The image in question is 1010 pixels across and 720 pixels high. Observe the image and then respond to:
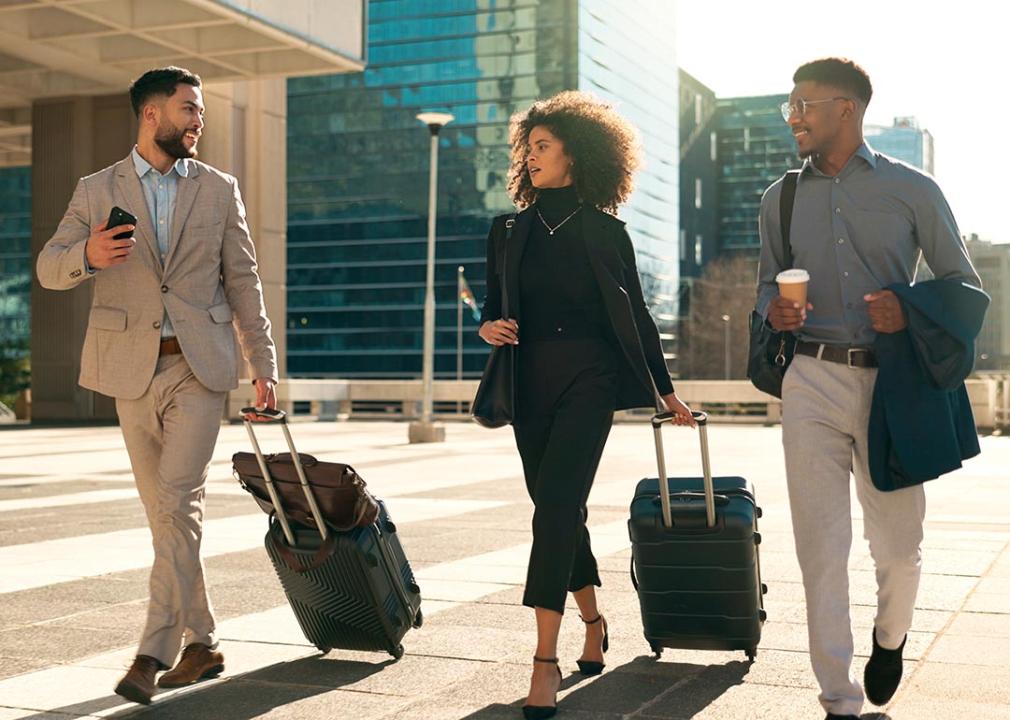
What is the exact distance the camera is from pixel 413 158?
4122 inches

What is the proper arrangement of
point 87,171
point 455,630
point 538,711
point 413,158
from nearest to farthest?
point 538,711, point 455,630, point 87,171, point 413,158

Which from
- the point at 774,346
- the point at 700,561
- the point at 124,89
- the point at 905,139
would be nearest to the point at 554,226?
the point at 774,346

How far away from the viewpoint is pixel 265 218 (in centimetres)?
3462

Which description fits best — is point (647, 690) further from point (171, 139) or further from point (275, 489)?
point (171, 139)

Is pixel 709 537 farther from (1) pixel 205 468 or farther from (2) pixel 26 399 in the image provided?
(2) pixel 26 399

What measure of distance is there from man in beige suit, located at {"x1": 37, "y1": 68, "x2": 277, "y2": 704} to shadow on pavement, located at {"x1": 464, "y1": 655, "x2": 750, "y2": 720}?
1153 mm

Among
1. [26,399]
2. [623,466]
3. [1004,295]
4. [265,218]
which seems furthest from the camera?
[1004,295]

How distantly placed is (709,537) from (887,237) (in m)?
1.19

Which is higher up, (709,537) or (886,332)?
(886,332)

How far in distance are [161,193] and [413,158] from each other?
332ft

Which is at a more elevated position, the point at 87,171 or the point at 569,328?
the point at 87,171

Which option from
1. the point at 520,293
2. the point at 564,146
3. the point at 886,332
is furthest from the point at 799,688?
the point at 564,146

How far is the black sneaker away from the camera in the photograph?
428 cm

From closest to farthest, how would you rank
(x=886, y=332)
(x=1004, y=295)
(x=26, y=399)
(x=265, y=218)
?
(x=886, y=332) → (x=265, y=218) → (x=26, y=399) → (x=1004, y=295)
